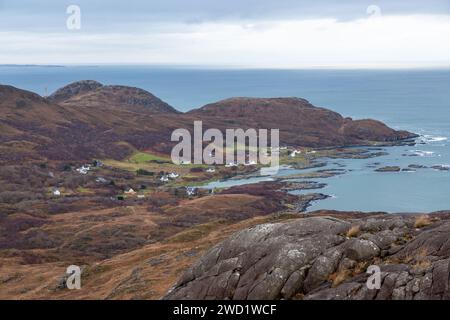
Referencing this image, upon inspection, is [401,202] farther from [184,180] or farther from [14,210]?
[14,210]

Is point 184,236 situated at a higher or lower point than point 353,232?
lower

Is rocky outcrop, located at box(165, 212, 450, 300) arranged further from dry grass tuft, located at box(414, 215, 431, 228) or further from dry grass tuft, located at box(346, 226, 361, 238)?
dry grass tuft, located at box(414, 215, 431, 228)

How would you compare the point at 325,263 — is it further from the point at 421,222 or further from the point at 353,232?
the point at 421,222

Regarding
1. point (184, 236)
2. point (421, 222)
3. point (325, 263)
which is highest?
point (421, 222)

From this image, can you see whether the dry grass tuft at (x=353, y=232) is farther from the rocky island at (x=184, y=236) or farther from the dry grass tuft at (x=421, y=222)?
the dry grass tuft at (x=421, y=222)

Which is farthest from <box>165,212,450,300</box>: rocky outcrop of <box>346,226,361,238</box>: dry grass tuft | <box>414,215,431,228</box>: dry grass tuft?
<box>414,215,431,228</box>: dry grass tuft

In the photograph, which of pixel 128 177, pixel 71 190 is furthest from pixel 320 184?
pixel 71 190

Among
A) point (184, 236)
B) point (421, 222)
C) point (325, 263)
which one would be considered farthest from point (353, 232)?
point (184, 236)

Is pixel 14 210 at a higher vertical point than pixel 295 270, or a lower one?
lower

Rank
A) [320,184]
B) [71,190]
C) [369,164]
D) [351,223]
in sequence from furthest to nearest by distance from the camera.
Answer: [369,164] → [320,184] → [71,190] → [351,223]
